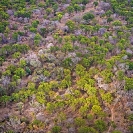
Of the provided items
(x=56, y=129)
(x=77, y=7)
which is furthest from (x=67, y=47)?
(x=56, y=129)

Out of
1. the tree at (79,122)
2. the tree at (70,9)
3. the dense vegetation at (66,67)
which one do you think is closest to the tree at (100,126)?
the dense vegetation at (66,67)

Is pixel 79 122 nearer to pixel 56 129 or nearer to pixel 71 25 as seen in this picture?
pixel 56 129

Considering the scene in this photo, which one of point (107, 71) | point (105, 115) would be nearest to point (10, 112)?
point (105, 115)

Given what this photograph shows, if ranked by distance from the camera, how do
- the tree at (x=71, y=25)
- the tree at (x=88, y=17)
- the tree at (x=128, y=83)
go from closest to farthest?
the tree at (x=128, y=83), the tree at (x=71, y=25), the tree at (x=88, y=17)

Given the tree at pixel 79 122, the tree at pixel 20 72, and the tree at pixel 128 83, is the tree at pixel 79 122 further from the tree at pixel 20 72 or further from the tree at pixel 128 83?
the tree at pixel 20 72

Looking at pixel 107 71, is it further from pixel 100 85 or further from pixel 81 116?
pixel 81 116

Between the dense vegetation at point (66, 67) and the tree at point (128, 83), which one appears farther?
the tree at point (128, 83)

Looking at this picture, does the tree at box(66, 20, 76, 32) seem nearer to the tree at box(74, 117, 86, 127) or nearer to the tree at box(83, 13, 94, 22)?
the tree at box(83, 13, 94, 22)

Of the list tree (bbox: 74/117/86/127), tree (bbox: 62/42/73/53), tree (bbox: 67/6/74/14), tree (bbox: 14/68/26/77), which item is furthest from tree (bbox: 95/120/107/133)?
tree (bbox: 67/6/74/14)
